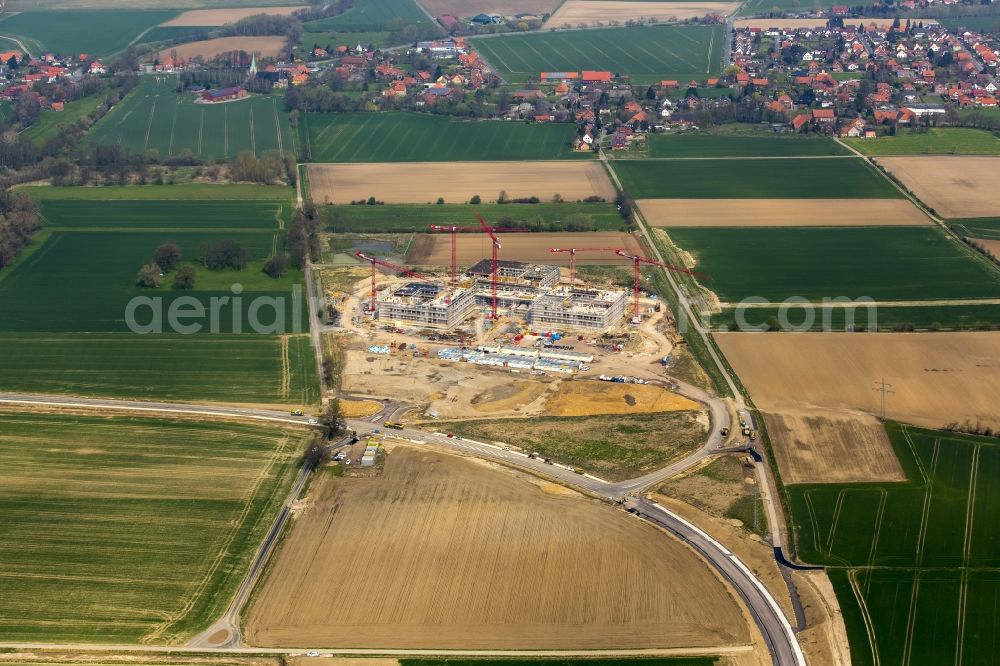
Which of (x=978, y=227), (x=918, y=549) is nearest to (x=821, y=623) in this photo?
(x=918, y=549)

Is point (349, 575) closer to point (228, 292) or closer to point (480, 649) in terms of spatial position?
point (480, 649)

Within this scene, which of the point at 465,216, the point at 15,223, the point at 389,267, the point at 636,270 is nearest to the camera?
the point at 636,270

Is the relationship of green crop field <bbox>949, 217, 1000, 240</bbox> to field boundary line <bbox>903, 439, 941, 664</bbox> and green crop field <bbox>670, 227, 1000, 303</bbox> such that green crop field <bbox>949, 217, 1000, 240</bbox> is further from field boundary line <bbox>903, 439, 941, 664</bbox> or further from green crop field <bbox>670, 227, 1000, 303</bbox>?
field boundary line <bbox>903, 439, 941, 664</bbox>

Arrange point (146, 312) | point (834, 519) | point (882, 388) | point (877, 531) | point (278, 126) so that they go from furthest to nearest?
point (278, 126) → point (146, 312) → point (882, 388) → point (834, 519) → point (877, 531)

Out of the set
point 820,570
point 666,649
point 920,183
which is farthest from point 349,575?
point 920,183

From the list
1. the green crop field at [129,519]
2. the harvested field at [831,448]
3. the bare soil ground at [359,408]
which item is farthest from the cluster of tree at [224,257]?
the harvested field at [831,448]

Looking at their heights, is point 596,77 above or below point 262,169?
below

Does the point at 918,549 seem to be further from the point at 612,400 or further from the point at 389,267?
the point at 389,267

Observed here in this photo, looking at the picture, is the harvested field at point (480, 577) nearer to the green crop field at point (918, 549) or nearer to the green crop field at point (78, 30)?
the green crop field at point (918, 549)
